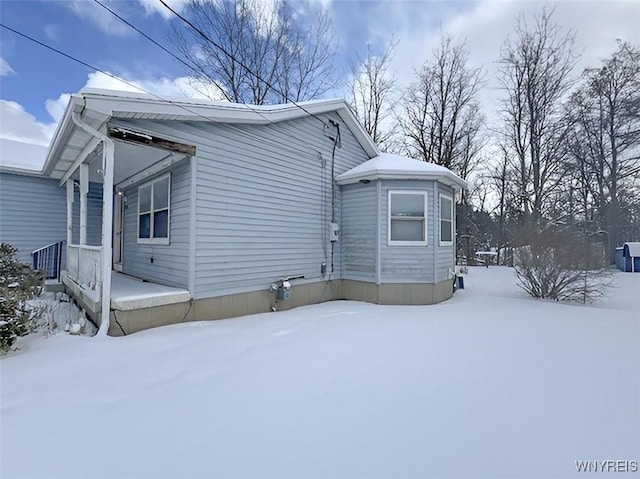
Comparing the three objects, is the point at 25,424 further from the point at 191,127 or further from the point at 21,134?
the point at 21,134

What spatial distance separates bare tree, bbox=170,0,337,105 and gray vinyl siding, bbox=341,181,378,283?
35.0ft

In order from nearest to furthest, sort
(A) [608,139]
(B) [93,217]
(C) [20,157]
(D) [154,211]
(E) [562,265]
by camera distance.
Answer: (D) [154,211]
(E) [562,265]
(B) [93,217]
(C) [20,157]
(A) [608,139]

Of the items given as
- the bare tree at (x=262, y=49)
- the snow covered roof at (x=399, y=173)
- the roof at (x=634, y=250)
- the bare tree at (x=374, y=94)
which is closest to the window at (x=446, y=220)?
the snow covered roof at (x=399, y=173)

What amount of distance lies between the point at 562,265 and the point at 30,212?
45.4 feet

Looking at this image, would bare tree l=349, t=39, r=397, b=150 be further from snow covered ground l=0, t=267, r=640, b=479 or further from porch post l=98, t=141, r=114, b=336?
snow covered ground l=0, t=267, r=640, b=479

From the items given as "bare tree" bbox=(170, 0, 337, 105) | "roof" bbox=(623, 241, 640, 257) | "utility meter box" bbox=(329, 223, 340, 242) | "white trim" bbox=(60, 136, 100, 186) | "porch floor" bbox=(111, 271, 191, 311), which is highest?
"bare tree" bbox=(170, 0, 337, 105)

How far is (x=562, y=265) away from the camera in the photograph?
779 cm

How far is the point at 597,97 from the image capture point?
18250mm

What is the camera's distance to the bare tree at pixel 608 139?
57.4 ft

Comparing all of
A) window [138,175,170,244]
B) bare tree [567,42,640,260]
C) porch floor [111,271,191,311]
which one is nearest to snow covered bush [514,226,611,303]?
porch floor [111,271,191,311]

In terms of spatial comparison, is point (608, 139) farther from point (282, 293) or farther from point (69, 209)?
point (69, 209)

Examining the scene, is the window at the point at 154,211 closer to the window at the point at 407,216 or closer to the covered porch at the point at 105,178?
the covered porch at the point at 105,178

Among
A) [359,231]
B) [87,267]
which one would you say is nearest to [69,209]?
[87,267]

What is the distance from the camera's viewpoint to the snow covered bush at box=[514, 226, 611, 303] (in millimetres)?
7727
